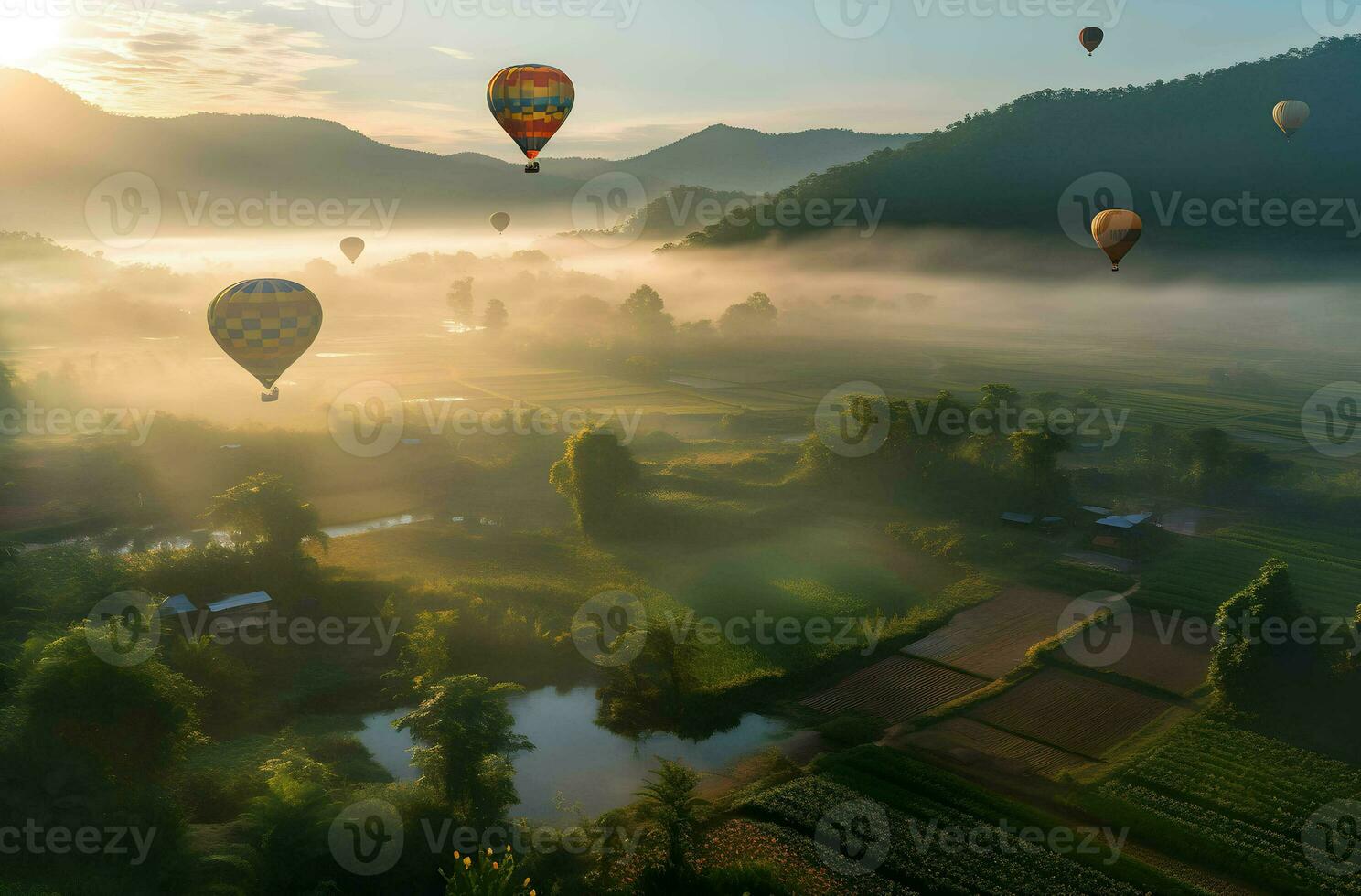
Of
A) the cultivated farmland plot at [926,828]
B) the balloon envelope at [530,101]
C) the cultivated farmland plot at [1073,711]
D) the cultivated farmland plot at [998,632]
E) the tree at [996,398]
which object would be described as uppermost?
the balloon envelope at [530,101]

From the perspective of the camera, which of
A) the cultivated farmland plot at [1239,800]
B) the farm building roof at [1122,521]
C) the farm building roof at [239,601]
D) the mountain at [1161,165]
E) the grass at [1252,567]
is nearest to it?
the cultivated farmland plot at [1239,800]

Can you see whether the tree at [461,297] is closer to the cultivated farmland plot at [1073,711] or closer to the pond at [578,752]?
the pond at [578,752]

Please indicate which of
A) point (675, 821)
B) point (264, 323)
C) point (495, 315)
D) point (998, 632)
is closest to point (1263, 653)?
point (998, 632)

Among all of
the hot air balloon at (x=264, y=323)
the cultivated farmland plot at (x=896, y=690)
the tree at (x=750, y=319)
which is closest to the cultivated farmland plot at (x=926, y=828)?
the cultivated farmland plot at (x=896, y=690)

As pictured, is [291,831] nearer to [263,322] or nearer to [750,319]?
[263,322]

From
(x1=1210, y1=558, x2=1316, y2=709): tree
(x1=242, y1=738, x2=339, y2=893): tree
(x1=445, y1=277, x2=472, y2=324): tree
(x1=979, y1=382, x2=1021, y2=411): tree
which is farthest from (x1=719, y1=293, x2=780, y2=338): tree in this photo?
(x1=242, y1=738, x2=339, y2=893): tree

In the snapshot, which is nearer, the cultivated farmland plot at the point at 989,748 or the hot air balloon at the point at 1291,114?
the cultivated farmland plot at the point at 989,748
